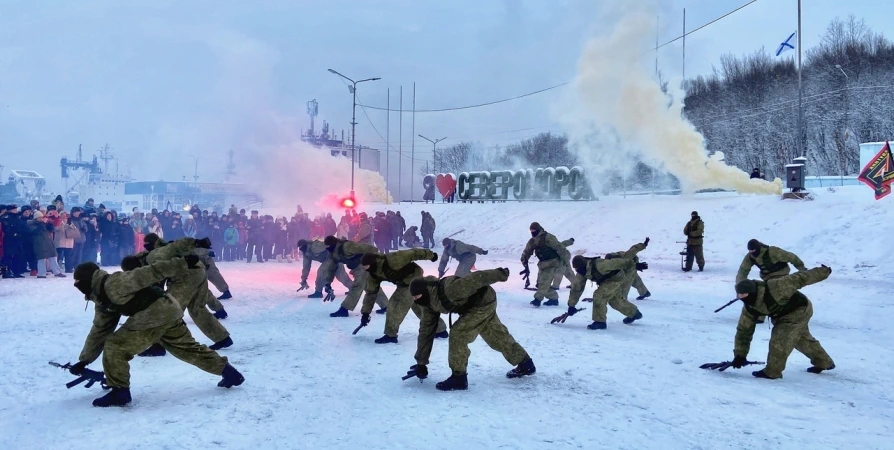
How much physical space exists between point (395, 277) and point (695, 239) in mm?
13055

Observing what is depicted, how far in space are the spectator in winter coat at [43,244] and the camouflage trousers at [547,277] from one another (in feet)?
41.2

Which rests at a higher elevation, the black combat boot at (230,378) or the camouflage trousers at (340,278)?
the camouflage trousers at (340,278)

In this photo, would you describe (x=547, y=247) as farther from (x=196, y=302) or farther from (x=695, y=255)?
(x=695, y=255)

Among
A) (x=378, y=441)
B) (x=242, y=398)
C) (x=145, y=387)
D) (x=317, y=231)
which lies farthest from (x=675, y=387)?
(x=317, y=231)

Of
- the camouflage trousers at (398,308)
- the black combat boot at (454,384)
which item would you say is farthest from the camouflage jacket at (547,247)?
the black combat boot at (454,384)

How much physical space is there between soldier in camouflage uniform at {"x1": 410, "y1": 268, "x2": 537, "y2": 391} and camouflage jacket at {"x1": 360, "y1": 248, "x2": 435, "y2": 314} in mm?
→ 876

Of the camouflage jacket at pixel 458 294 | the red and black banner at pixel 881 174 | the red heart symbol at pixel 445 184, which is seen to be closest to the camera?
Answer: the camouflage jacket at pixel 458 294

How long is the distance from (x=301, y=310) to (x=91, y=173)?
90.8 metres

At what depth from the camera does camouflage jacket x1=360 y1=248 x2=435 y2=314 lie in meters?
7.93

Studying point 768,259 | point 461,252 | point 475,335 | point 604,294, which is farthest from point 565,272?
point 475,335

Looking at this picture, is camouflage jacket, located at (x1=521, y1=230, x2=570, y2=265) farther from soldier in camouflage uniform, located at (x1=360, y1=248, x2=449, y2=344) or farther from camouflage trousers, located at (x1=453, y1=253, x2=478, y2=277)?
soldier in camouflage uniform, located at (x1=360, y1=248, x2=449, y2=344)

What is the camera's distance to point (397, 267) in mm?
8156

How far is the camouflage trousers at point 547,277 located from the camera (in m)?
12.9

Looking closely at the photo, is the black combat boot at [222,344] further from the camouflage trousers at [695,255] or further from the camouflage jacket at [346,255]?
the camouflage trousers at [695,255]
